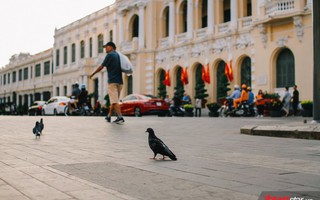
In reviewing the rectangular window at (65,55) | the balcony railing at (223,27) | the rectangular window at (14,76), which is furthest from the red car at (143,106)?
the rectangular window at (14,76)

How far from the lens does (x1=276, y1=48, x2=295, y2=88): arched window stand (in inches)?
999

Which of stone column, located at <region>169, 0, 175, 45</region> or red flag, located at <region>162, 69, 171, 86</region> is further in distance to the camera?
stone column, located at <region>169, 0, 175, 45</region>

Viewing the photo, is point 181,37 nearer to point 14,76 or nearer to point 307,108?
point 307,108

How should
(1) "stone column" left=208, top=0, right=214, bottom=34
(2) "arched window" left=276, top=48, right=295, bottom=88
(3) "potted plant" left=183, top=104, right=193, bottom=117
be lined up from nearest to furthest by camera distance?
(2) "arched window" left=276, top=48, right=295, bottom=88, (3) "potted plant" left=183, top=104, right=193, bottom=117, (1) "stone column" left=208, top=0, right=214, bottom=34

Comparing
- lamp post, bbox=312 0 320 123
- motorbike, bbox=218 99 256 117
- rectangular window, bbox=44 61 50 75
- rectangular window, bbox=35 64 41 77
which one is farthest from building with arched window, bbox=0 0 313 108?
rectangular window, bbox=35 64 41 77

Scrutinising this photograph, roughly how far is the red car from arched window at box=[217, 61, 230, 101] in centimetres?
618

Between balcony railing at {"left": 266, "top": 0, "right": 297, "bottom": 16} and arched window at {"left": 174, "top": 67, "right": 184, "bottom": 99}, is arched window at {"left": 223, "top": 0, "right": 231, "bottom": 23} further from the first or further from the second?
balcony railing at {"left": 266, "top": 0, "right": 297, "bottom": 16}

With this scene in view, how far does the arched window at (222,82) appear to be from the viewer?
30.3m

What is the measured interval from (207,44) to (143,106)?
9.99 metres

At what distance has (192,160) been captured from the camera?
5.42 metres

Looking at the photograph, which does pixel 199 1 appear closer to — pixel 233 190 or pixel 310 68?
pixel 310 68

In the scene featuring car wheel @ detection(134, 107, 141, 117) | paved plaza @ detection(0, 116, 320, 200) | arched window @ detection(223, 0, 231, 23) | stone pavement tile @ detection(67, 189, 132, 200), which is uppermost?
arched window @ detection(223, 0, 231, 23)

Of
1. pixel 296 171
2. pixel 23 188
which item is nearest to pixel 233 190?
pixel 296 171

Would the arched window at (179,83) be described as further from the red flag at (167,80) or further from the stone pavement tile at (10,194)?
the stone pavement tile at (10,194)
